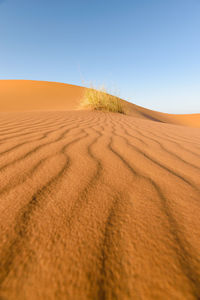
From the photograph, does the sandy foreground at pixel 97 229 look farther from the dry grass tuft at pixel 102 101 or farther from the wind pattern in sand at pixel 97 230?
the dry grass tuft at pixel 102 101

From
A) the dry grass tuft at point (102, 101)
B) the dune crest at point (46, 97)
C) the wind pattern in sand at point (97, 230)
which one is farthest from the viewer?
the dune crest at point (46, 97)

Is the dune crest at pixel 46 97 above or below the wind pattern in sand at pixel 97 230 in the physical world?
below

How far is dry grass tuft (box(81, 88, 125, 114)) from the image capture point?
5871mm

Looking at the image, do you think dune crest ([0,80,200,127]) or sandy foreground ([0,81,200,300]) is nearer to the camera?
sandy foreground ([0,81,200,300])

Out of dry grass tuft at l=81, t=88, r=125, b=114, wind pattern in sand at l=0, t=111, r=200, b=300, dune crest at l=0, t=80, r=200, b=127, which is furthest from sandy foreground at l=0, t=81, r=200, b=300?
dune crest at l=0, t=80, r=200, b=127

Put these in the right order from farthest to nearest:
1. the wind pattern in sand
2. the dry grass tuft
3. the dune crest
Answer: the dune crest → the dry grass tuft → the wind pattern in sand

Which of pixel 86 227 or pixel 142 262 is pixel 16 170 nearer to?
pixel 86 227

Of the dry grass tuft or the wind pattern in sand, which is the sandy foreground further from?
the dry grass tuft

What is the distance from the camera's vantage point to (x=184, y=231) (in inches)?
24.4

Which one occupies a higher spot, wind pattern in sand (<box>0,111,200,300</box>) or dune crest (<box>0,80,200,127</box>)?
wind pattern in sand (<box>0,111,200,300</box>)

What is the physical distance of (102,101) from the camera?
5867 mm

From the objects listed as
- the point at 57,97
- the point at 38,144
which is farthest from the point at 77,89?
the point at 38,144

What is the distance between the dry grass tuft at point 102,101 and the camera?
5871 millimetres

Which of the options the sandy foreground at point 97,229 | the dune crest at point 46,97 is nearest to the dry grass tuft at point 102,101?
the sandy foreground at point 97,229
